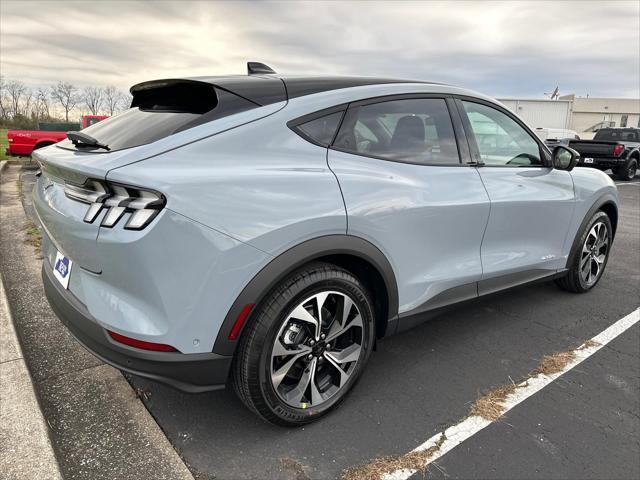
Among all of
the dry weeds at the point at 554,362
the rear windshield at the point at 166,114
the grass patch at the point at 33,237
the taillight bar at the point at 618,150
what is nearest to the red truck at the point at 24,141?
the grass patch at the point at 33,237

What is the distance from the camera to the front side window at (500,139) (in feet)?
9.95

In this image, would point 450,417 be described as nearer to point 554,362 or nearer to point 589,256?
point 554,362

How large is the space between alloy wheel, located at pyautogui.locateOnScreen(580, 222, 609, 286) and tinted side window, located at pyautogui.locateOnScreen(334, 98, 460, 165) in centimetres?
203

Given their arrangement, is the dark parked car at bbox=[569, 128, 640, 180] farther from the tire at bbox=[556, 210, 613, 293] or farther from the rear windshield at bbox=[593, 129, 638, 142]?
the tire at bbox=[556, 210, 613, 293]

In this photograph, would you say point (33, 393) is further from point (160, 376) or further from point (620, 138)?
point (620, 138)

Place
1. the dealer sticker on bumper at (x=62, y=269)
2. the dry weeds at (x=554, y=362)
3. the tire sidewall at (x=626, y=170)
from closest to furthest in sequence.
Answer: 1. the dealer sticker on bumper at (x=62, y=269)
2. the dry weeds at (x=554, y=362)
3. the tire sidewall at (x=626, y=170)

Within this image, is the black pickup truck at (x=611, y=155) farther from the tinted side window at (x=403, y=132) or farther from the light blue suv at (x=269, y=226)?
the light blue suv at (x=269, y=226)

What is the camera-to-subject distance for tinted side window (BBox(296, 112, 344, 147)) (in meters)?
2.20

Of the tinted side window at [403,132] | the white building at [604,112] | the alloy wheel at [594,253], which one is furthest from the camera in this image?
the white building at [604,112]

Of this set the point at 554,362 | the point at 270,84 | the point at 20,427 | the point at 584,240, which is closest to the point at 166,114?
the point at 270,84

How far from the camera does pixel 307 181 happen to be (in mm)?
2066

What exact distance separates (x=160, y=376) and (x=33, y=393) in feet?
3.18

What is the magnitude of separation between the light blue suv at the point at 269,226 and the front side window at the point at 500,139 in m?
0.04

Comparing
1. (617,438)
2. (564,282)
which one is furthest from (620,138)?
(617,438)
